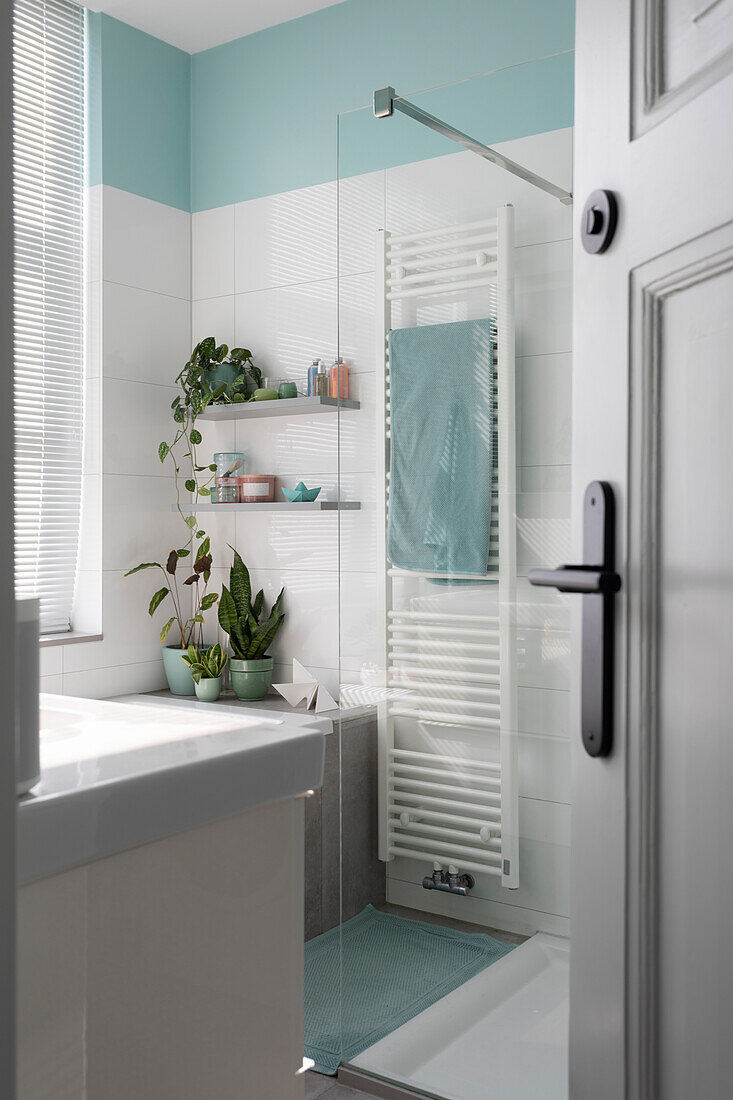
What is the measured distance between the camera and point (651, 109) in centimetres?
90

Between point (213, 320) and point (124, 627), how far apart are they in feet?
3.45

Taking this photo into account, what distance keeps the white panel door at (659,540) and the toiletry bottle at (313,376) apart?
5.78ft

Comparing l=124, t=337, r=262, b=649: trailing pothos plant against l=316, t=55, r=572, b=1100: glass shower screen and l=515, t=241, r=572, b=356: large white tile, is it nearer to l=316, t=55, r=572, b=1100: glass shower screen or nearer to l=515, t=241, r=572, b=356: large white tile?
l=316, t=55, r=572, b=1100: glass shower screen

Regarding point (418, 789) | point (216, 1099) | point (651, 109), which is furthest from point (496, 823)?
point (651, 109)

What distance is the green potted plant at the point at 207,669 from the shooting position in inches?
113

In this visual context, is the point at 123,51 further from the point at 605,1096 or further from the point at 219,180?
the point at 605,1096

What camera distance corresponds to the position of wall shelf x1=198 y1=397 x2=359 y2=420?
Result: 2.74 metres

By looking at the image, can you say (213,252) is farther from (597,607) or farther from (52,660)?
(597,607)

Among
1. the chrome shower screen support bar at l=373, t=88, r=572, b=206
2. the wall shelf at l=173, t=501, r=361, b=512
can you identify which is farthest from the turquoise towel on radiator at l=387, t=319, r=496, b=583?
the wall shelf at l=173, t=501, r=361, b=512

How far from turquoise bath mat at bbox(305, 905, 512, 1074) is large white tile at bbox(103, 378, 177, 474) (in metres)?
1.58

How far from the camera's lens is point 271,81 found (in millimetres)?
3016

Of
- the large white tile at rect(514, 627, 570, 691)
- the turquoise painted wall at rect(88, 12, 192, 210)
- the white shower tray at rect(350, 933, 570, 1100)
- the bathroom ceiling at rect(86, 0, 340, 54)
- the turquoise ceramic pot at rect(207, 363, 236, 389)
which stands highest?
the bathroom ceiling at rect(86, 0, 340, 54)

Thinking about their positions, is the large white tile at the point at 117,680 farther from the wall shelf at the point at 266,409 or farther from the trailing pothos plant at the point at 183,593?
the wall shelf at the point at 266,409

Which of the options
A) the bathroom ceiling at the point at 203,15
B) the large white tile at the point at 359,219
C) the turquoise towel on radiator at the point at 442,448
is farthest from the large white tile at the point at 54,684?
the bathroom ceiling at the point at 203,15
